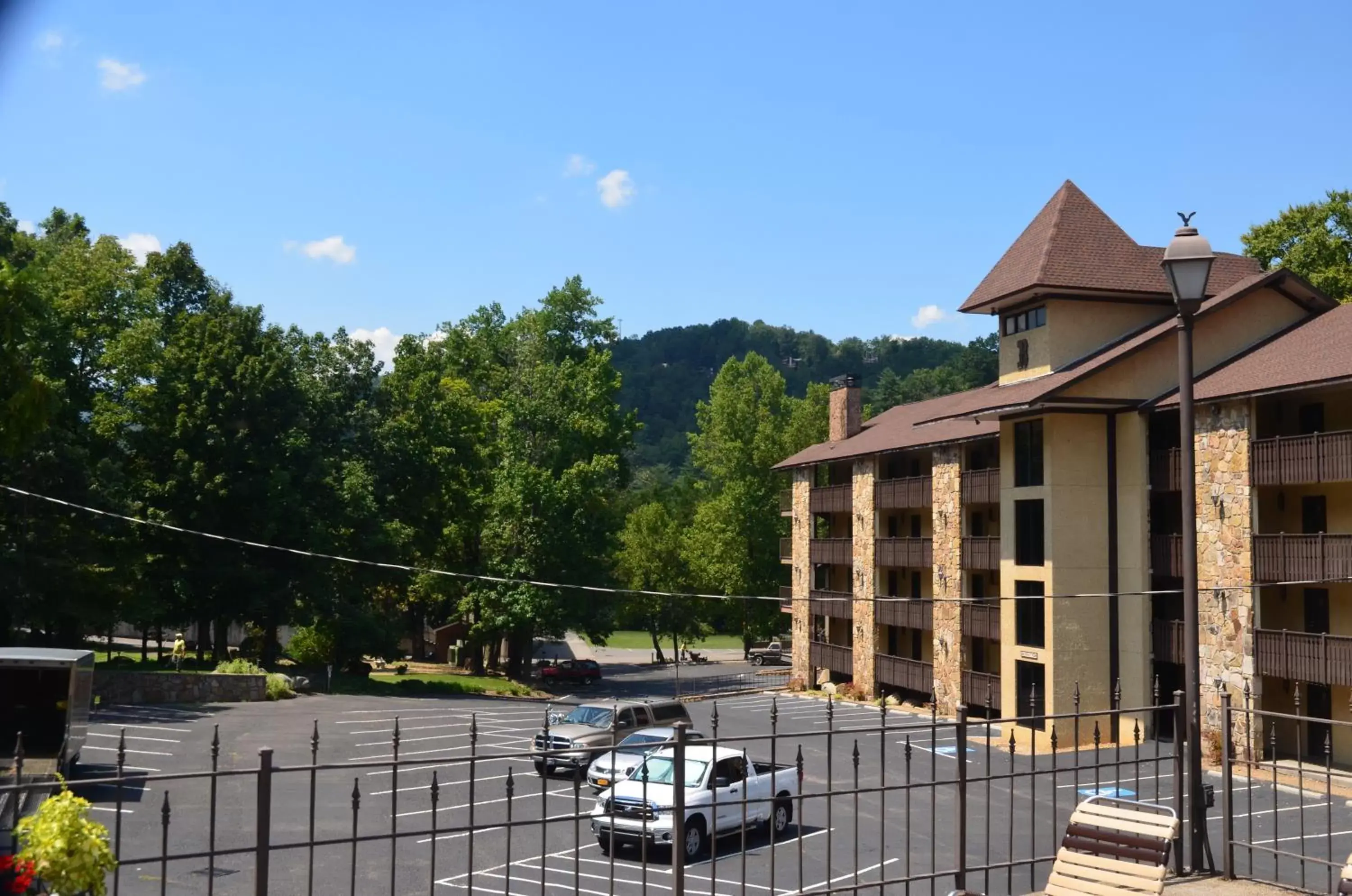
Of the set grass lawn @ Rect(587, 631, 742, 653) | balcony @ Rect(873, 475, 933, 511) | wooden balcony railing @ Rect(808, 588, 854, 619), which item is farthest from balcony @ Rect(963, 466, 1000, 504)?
grass lawn @ Rect(587, 631, 742, 653)

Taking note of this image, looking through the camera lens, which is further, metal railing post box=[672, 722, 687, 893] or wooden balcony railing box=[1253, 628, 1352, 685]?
wooden balcony railing box=[1253, 628, 1352, 685]

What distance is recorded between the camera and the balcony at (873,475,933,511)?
43.4 m

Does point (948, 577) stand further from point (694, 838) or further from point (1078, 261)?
point (694, 838)

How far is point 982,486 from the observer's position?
39.2 metres

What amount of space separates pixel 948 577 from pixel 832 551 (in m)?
10.2

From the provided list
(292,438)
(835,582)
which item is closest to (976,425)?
(835,582)

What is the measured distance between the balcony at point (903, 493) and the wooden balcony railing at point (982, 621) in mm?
4971

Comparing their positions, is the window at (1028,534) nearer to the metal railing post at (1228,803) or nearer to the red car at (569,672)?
the metal railing post at (1228,803)

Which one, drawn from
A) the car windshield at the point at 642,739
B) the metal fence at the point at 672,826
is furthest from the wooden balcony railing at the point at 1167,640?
the car windshield at the point at 642,739

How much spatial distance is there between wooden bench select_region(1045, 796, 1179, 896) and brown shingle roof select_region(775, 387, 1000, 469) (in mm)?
28240

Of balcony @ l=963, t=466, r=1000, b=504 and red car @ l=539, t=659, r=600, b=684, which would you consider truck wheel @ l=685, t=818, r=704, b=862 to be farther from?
red car @ l=539, t=659, r=600, b=684

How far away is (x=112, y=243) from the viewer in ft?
182

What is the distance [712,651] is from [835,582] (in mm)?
37699

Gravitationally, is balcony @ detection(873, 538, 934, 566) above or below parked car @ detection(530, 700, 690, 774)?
above
